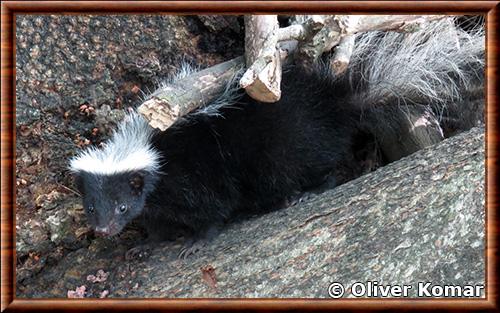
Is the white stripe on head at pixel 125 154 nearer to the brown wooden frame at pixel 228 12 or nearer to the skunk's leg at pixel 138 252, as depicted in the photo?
the skunk's leg at pixel 138 252

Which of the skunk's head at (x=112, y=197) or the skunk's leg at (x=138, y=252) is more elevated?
the skunk's head at (x=112, y=197)

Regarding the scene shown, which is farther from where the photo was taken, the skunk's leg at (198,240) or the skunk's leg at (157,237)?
the skunk's leg at (157,237)

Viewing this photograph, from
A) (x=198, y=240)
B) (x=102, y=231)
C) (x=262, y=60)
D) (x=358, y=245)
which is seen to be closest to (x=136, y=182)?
(x=102, y=231)

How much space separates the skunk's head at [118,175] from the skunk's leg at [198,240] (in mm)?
274

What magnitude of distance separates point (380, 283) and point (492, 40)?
37.2 inches

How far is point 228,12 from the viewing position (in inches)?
93.0

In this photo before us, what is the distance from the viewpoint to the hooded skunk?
3.25m

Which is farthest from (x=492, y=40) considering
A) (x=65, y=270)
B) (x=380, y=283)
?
(x=65, y=270)

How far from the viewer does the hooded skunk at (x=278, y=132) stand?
325cm

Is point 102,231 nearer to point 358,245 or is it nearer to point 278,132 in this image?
point 278,132

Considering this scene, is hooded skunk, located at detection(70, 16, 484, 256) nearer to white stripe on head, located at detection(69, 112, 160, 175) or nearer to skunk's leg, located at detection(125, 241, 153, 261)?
white stripe on head, located at detection(69, 112, 160, 175)

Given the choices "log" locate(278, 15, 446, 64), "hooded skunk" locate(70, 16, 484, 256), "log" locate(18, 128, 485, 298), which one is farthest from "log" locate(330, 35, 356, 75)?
"log" locate(18, 128, 485, 298)

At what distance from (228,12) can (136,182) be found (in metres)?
1.08

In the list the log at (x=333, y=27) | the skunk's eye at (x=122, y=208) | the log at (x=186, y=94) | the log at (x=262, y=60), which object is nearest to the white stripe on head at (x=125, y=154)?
the skunk's eye at (x=122, y=208)
